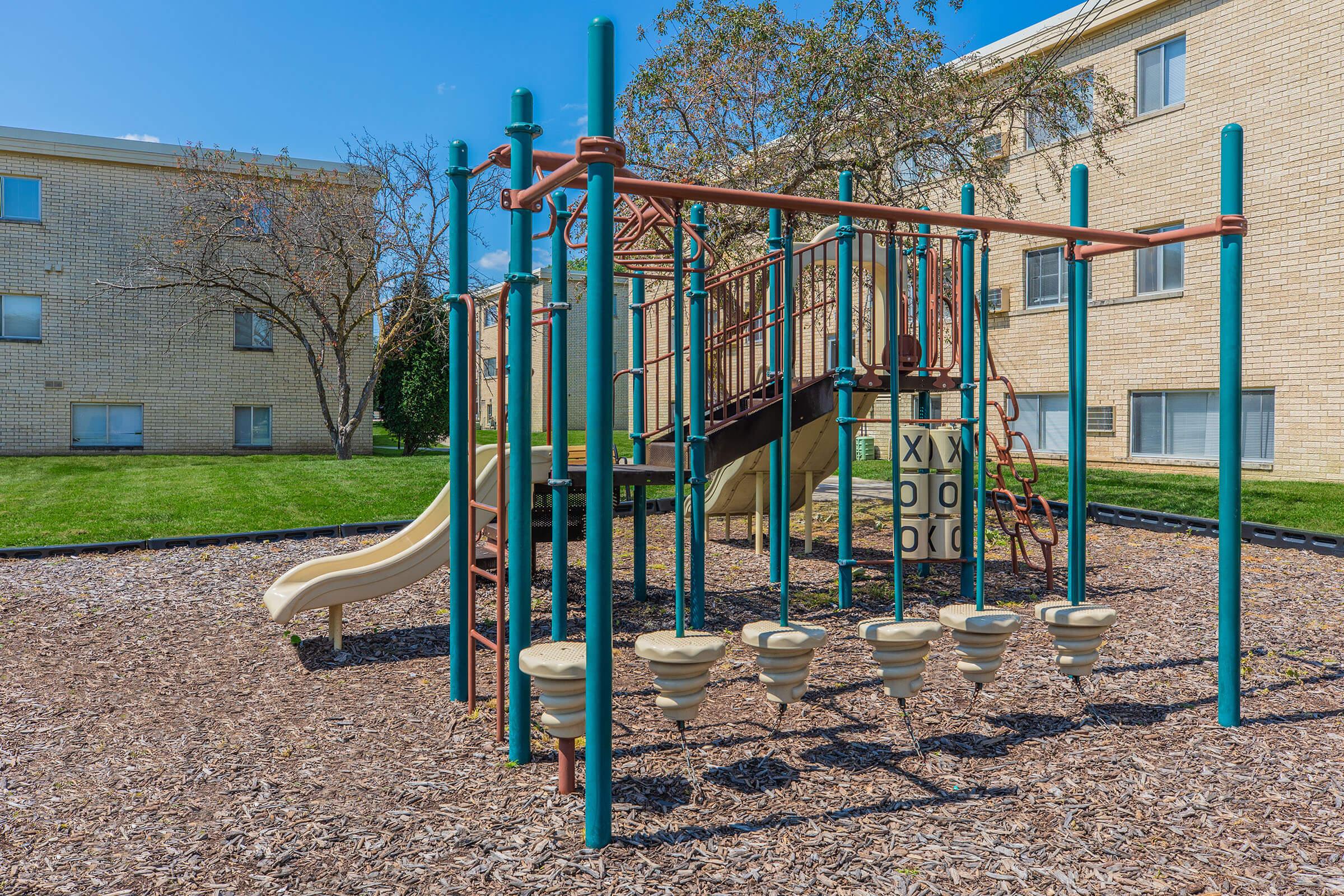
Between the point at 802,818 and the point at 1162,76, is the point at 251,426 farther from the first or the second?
the point at 802,818

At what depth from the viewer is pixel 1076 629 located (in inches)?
163

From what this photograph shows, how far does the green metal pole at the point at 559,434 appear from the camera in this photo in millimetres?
3584

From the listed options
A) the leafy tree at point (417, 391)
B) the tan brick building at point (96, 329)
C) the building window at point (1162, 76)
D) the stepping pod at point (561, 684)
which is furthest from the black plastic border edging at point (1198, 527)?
the tan brick building at point (96, 329)

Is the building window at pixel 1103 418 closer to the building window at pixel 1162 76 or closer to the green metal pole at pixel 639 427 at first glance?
the building window at pixel 1162 76

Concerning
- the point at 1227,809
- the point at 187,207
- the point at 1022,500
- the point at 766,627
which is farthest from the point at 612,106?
the point at 187,207

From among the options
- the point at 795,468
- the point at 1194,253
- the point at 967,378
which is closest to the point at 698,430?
the point at 967,378

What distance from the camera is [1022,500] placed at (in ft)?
40.1

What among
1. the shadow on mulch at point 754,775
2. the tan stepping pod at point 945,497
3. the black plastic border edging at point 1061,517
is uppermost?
the tan stepping pod at point 945,497

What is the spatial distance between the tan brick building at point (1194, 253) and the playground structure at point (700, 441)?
29.5 feet

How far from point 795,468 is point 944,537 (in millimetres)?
1684

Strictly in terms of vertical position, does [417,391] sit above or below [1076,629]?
above

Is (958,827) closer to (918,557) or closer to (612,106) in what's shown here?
(612,106)

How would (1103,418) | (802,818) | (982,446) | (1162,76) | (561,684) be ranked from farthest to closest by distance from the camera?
(1103,418), (1162,76), (982,446), (802,818), (561,684)

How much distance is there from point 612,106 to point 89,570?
7.47 metres
